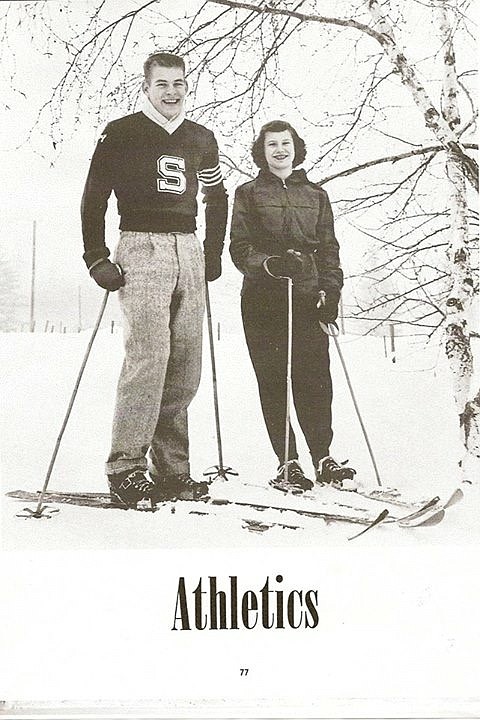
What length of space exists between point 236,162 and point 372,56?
394 mm

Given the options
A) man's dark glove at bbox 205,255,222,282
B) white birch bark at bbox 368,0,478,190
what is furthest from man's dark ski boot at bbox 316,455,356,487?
white birch bark at bbox 368,0,478,190

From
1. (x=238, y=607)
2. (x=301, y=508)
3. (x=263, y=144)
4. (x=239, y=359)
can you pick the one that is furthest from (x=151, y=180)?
(x=238, y=607)

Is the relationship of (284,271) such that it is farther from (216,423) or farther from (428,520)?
(428,520)

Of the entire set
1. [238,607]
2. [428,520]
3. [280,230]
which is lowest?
[238,607]

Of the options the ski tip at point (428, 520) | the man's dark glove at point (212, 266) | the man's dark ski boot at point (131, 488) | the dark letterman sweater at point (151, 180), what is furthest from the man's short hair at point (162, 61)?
the ski tip at point (428, 520)

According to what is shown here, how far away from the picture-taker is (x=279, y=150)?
156 cm

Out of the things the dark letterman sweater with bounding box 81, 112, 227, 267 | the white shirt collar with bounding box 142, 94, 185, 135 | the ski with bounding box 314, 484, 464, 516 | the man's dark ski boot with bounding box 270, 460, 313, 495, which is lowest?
the ski with bounding box 314, 484, 464, 516

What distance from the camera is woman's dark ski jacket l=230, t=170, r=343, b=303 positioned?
154 cm

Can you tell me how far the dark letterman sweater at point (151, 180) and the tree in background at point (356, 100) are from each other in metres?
0.05

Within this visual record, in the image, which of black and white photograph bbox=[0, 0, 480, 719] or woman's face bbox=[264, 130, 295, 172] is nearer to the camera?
black and white photograph bbox=[0, 0, 480, 719]

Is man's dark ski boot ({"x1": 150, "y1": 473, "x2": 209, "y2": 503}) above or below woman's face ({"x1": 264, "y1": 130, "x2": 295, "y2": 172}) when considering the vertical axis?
below

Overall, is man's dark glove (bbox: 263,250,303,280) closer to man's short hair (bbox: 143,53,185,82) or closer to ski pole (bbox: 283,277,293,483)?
ski pole (bbox: 283,277,293,483)

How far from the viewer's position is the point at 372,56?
5.16ft

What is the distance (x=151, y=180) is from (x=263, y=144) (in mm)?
267
